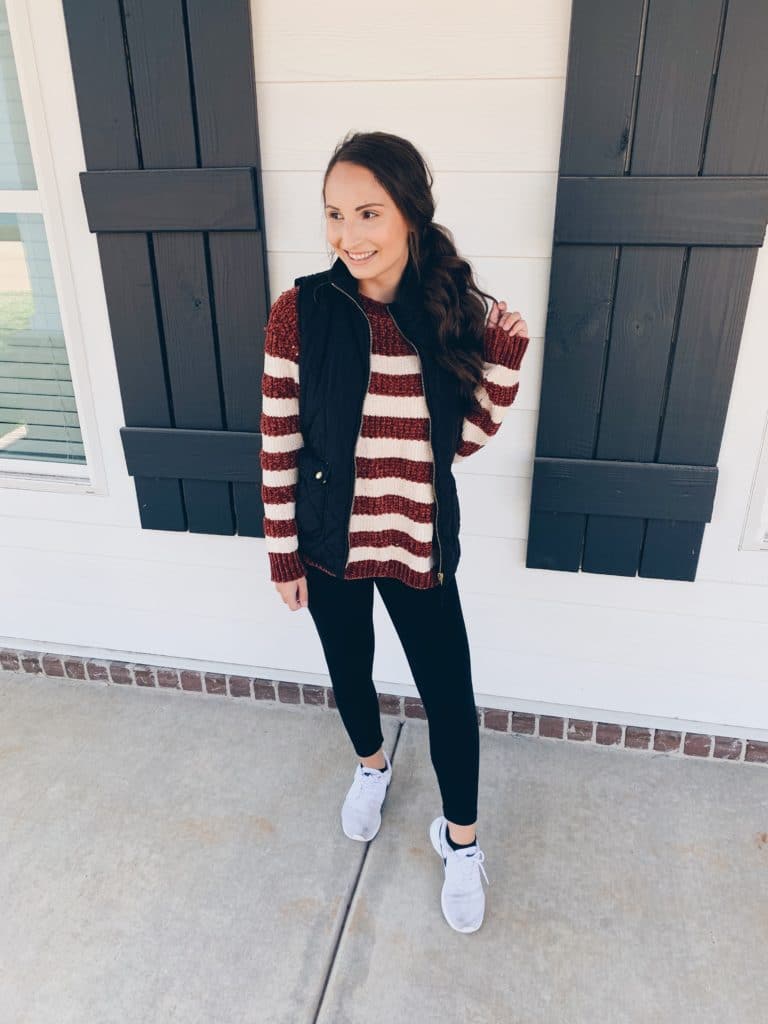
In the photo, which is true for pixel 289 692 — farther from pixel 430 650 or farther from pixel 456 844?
pixel 430 650

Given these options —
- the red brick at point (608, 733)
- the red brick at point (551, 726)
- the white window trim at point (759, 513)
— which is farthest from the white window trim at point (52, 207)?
the white window trim at point (759, 513)

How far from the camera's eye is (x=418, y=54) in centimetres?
157

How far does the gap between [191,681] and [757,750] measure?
177cm

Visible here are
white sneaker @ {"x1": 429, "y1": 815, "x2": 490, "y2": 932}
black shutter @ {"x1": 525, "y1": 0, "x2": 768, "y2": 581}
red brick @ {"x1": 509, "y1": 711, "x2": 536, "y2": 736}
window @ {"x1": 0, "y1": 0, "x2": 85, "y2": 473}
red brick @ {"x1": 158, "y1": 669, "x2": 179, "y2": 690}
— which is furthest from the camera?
red brick @ {"x1": 158, "y1": 669, "x2": 179, "y2": 690}

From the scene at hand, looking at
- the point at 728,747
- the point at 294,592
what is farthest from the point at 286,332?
the point at 728,747

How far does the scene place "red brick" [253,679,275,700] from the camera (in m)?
2.38

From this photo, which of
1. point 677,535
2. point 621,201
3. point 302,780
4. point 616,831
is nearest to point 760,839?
point 616,831

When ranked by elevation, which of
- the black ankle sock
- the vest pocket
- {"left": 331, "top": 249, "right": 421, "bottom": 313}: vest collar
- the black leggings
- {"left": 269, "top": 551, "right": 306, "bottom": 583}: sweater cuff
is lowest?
the black ankle sock

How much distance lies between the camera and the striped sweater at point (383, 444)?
4.47ft

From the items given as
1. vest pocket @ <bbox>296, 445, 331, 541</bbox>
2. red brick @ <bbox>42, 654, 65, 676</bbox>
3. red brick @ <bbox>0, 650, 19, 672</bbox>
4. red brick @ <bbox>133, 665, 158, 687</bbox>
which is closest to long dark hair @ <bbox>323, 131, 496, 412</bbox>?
vest pocket @ <bbox>296, 445, 331, 541</bbox>

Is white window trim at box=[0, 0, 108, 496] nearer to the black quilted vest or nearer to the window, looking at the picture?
the window

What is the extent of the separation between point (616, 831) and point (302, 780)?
0.86 meters

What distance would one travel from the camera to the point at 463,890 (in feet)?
5.48

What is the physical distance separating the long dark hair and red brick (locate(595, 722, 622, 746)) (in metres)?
1.23
